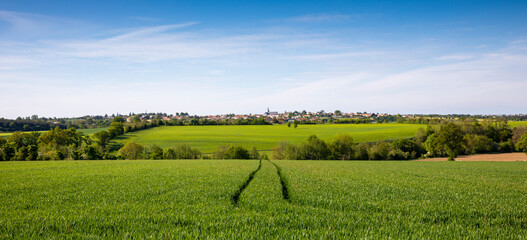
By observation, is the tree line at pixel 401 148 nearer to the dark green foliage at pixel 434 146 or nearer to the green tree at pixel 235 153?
the dark green foliage at pixel 434 146

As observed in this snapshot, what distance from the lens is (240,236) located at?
6.35 m

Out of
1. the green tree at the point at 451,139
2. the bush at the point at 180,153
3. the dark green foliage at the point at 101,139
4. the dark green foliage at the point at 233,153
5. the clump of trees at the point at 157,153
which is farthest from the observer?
the dark green foliage at the point at 101,139

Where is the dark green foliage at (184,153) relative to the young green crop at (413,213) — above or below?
below

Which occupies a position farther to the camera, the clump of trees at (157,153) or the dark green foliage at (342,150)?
the dark green foliage at (342,150)

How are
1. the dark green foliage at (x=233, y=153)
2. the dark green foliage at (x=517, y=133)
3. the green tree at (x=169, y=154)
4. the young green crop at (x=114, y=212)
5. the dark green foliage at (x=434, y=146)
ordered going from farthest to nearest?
the dark green foliage at (x=517, y=133) → the dark green foliage at (x=233, y=153) → the green tree at (x=169, y=154) → the dark green foliage at (x=434, y=146) → the young green crop at (x=114, y=212)

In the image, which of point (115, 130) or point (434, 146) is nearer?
point (434, 146)

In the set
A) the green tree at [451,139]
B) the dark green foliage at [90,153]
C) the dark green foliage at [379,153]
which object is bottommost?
the dark green foliage at [379,153]

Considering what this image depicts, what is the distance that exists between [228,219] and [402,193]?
9640 mm

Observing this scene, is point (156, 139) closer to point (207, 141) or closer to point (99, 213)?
point (207, 141)

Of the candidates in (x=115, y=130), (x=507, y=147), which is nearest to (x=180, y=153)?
(x=115, y=130)

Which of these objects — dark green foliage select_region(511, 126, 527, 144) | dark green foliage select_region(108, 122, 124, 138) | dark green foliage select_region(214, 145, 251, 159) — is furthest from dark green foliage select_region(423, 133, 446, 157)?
dark green foliage select_region(108, 122, 124, 138)

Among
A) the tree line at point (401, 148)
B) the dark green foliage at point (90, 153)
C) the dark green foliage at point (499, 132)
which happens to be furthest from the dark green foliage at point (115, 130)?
the dark green foliage at point (499, 132)

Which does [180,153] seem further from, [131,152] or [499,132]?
[499,132]

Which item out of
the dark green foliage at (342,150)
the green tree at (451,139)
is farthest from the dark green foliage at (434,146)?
the dark green foliage at (342,150)
